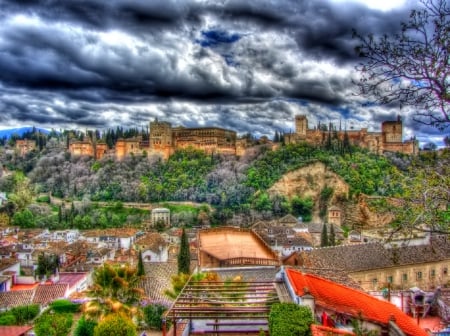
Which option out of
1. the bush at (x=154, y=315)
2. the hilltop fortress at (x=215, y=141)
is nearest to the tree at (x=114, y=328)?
the bush at (x=154, y=315)

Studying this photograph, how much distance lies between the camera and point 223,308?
25.2ft

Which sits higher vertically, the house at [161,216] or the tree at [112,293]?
the tree at [112,293]

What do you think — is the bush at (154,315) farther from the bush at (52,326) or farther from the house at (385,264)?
the house at (385,264)

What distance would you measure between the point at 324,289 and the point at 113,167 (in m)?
67.0

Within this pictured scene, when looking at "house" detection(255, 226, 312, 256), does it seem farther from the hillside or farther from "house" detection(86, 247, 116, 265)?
"house" detection(86, 247, 116, 265)

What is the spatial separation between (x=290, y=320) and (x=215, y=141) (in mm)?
67746

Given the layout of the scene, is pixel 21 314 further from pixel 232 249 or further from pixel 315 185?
pixel 315 185

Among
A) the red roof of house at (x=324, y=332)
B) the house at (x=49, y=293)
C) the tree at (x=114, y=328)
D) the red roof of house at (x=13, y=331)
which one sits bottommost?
the house at (x=49, y=293)

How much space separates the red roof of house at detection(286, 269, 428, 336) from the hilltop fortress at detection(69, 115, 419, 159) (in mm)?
59377

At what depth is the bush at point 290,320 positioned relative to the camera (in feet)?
19.9

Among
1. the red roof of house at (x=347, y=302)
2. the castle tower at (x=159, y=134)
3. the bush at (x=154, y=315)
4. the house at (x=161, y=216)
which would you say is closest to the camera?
the red roof of house at (x=347, y=302)

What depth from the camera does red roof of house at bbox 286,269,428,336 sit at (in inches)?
293

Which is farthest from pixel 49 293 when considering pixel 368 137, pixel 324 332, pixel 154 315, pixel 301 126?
pixel 368 137

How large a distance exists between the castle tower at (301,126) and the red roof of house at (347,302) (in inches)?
2409
